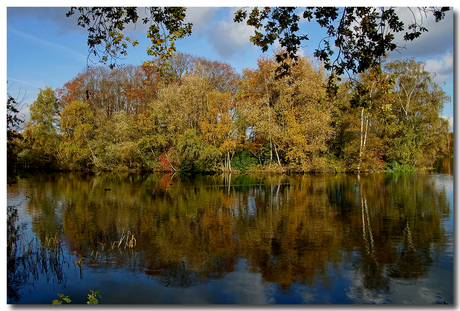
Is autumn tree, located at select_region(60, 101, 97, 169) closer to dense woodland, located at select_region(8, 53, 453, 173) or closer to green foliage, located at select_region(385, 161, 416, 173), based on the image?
dense woodland, located at select_region(8, 53, 453, 173)

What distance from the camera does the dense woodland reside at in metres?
31.4

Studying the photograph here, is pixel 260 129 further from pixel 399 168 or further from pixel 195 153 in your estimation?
pixel 399 168

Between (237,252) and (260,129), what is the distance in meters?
23.3

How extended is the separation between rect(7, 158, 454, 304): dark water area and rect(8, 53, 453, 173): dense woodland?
16.0 metres

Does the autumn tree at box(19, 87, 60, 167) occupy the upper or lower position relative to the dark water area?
upper

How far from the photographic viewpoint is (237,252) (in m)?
9.09

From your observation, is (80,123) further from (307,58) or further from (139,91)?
(307,58)

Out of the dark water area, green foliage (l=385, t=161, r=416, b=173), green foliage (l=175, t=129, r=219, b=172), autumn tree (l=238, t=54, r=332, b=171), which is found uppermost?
autumn tree (l=238, t=54, r=332, b=171)

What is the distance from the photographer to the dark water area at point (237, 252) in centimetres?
684

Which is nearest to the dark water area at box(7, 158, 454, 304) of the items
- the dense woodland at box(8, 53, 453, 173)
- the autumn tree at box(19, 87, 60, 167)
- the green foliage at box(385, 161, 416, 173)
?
the dense woodland at box(8, 53, 453, 173)

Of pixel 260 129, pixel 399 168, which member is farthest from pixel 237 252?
pixel 399 168

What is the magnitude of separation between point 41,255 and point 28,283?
4.85 ft

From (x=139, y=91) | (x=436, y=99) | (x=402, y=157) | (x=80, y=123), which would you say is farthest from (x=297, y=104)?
(x=80, y=123)

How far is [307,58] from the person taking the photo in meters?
31.9
